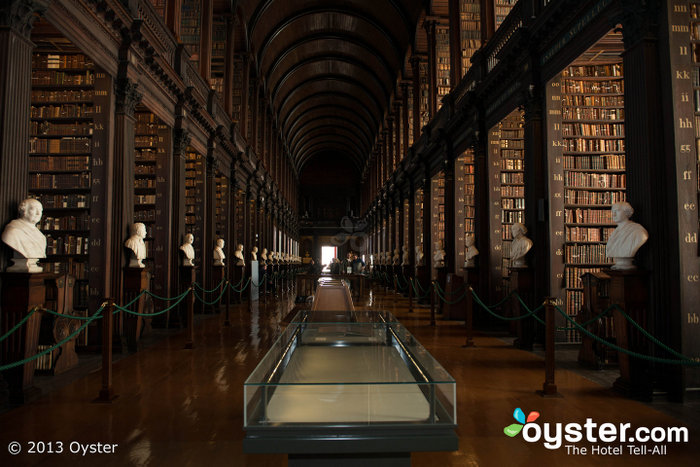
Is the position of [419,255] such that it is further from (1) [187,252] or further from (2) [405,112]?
(1) [187,252]

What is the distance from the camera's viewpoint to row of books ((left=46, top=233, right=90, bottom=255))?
6.53 meters

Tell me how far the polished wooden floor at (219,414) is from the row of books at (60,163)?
308cm

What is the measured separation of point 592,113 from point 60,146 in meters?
7.89

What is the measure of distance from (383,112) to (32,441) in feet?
72.1

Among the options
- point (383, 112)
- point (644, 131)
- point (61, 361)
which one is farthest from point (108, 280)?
point (383, 112)

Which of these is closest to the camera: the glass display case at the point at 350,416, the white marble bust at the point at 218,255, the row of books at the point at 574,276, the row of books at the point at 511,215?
the glass display case at the point at 350,416

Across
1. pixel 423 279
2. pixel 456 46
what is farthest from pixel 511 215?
pixel 423 279

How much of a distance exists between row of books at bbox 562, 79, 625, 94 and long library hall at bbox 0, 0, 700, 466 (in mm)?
24

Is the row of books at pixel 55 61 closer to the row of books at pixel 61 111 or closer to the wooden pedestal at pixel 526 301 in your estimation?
the row of books at pixel 61 111

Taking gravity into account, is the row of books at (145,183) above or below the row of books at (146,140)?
below

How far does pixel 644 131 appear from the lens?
3.93 metres

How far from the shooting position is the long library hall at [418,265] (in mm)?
2555

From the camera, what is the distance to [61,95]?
22.7ft

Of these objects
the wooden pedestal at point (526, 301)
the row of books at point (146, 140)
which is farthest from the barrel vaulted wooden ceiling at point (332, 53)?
the wooden pedestal at point (526, 301)
